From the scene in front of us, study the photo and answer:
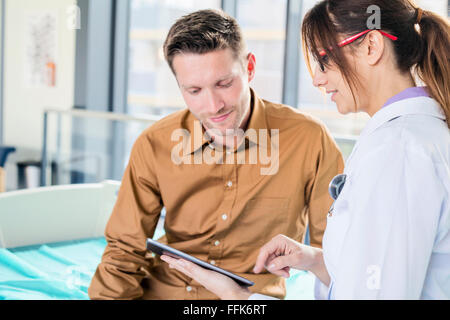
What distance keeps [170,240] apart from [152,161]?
0.26 metres

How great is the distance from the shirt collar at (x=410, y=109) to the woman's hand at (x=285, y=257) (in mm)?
461

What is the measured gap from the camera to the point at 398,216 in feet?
2.33

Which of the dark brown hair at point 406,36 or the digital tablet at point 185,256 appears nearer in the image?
the dark brown hair at point 406,36

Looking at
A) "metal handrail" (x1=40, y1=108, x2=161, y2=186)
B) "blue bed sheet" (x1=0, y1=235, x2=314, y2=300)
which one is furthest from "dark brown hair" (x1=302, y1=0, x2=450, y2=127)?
"metal handrail" (x1=40, y1=108, x2=161, y2=186)

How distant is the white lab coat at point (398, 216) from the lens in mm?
714

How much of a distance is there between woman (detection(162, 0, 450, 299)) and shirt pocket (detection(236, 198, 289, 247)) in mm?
517

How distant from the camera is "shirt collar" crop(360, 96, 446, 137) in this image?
32.1 inches

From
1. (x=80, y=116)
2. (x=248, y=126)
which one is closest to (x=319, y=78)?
(x=248, y=126)

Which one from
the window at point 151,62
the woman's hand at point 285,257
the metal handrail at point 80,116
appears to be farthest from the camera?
the window at point 151,62

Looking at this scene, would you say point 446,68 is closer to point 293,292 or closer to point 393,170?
point 393,170

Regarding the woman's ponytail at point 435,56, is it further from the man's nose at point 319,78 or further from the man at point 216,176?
the man at point 216,176

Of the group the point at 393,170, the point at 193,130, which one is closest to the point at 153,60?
the point at 193,130

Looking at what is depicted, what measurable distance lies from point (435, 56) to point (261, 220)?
0.75m

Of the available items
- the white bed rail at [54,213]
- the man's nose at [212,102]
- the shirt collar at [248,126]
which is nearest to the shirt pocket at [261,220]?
the shirt collar at [248,126]
